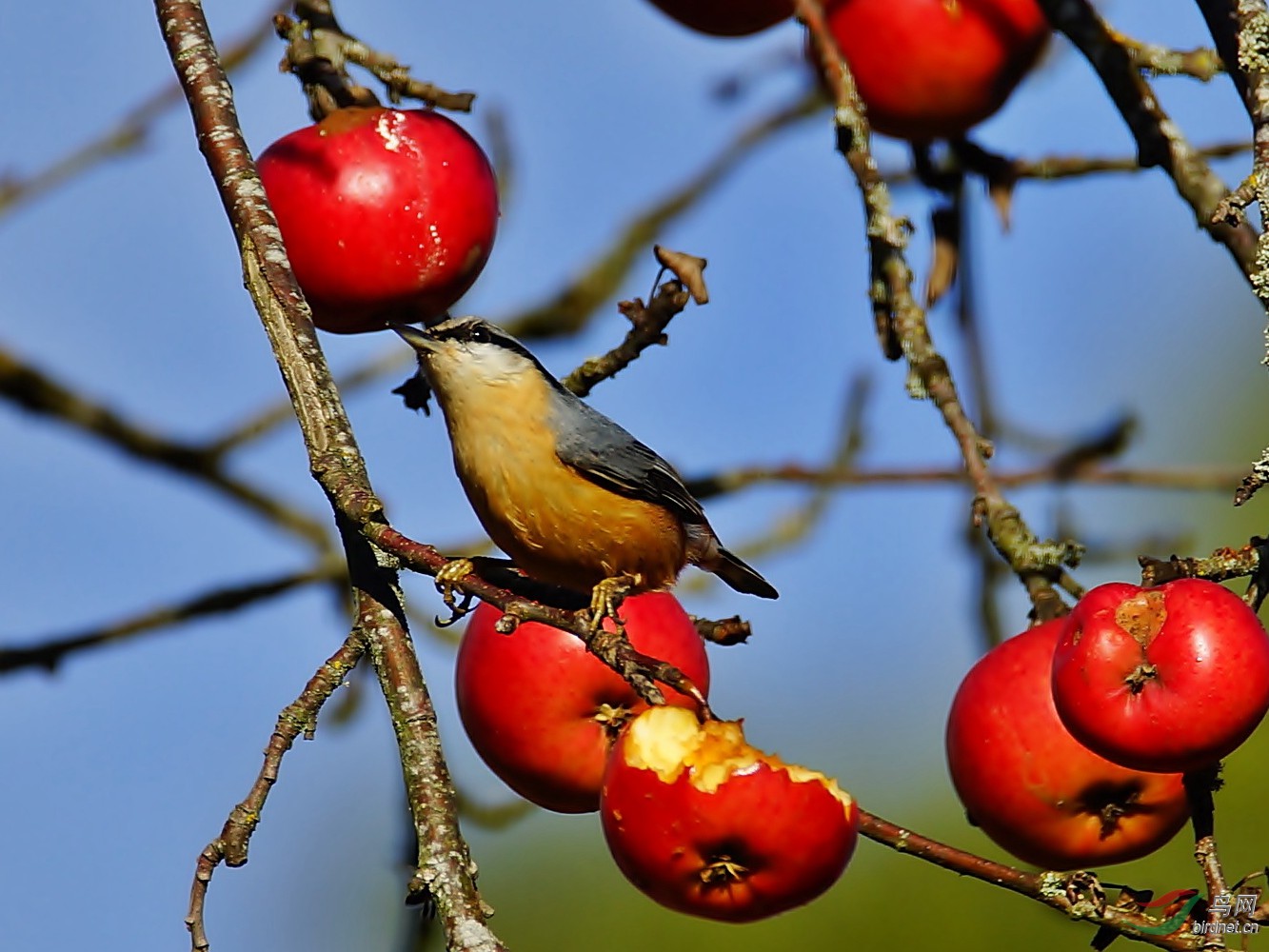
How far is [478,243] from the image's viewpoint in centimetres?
232

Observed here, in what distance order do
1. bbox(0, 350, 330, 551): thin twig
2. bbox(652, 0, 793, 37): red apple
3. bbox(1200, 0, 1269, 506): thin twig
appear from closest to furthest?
bbox(1200, 0, 1269, 506): thin twig, bbox(652, 0, 793, 37): red apple, bbox(0, 350, 330, 551): thin twig

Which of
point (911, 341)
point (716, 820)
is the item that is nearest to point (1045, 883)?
point (716, 820)

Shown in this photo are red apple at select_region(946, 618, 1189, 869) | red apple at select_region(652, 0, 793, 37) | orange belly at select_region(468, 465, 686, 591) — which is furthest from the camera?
red apple at select_region(652, 0, 793, 37)

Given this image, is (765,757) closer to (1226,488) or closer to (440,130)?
(440,130)

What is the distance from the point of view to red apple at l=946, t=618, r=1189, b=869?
82.7 inches

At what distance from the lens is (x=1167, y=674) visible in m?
1.70

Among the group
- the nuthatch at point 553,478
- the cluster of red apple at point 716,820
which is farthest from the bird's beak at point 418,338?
the cluster of red apple at point 716,820

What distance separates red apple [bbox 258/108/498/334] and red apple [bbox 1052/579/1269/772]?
3.41 feet

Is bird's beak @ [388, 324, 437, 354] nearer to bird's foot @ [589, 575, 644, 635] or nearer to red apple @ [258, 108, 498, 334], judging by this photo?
red apple @ [258, 108, 498, 334]

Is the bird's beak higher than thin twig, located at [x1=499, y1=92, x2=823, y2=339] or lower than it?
lower

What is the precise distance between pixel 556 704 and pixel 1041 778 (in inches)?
25.7

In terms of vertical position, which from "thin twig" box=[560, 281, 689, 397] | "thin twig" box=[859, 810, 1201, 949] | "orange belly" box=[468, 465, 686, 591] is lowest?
"thin twig" box=[859, 810, 1201, 949]

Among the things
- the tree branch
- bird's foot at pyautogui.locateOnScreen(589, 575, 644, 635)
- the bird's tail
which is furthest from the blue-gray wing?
bird's foot at pyautogui.locateOnScreen(589, 575, 644, 635)

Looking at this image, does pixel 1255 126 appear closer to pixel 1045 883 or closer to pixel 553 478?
pixel 1045 883
